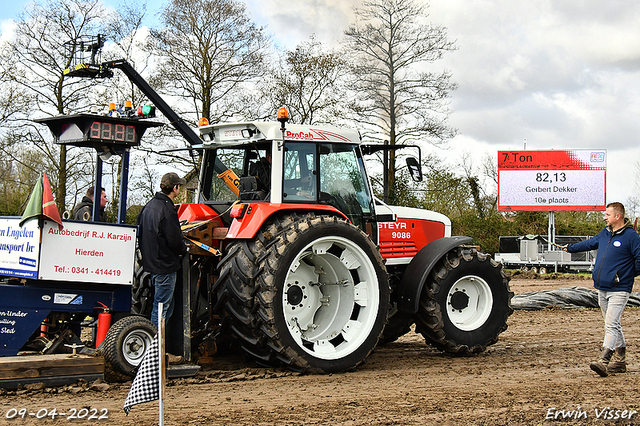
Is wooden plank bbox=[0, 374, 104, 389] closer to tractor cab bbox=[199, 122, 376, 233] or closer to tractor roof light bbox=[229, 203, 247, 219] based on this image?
tractor roof light bbox=[229, 203, 247, 219]

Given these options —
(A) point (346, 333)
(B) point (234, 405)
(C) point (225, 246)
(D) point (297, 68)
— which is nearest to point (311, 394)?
(B) point (234, 405)

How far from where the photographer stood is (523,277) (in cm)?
2245

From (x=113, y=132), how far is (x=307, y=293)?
2.48m

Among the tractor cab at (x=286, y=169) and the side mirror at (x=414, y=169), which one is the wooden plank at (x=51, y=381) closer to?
the tractor cab at (x=286, y=169)

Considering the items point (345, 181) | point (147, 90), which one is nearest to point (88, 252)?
point (345, 181)

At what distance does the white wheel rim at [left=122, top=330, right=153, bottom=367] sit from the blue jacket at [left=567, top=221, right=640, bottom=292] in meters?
4.32

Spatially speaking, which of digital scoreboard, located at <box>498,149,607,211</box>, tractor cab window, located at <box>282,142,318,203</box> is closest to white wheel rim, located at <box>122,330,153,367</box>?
tractor cab window, located at <box>282,142,318,203</box>

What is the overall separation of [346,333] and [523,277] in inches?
684

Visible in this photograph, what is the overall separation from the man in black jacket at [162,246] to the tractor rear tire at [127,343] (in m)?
0.29

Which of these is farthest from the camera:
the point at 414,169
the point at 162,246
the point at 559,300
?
the point at 559,300

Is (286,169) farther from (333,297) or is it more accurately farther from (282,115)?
(333,297)

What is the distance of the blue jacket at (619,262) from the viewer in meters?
6.44

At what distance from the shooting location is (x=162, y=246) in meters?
5.91

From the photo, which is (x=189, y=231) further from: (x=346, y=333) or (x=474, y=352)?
(x=474, y=352)
